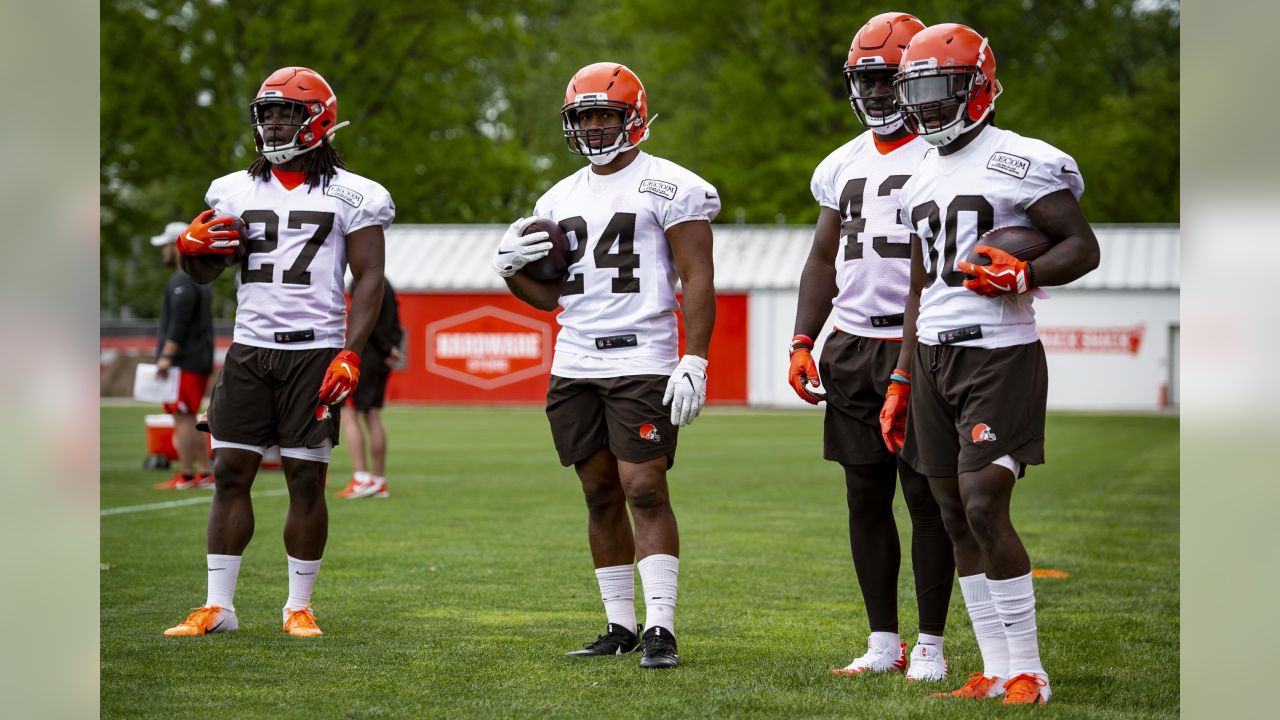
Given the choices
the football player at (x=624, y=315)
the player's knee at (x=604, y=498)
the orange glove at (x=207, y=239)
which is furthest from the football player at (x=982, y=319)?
the orange glove at (x=207, y=239)

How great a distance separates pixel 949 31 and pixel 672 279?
5.16 ft

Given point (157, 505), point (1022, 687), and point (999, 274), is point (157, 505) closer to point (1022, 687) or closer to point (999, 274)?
point (1022, 687)

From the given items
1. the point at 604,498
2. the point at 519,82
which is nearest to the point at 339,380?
the point at 604,498

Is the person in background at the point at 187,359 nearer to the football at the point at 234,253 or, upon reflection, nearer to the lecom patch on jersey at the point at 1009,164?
the football at the point at 234,253

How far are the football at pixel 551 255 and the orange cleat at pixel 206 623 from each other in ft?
6.59

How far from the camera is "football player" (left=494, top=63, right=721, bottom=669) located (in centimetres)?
577

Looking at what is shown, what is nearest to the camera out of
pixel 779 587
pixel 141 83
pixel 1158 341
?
pixel 779 587

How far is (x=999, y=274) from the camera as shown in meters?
4.73

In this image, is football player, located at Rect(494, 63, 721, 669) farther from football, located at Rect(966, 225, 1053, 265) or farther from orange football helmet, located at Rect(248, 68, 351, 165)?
football, located at Rect(966, 225, 1053, 265)

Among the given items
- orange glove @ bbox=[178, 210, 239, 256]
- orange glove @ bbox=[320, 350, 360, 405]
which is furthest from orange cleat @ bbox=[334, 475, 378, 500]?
orange glove @ bbox=[320, 350, 360, 405]

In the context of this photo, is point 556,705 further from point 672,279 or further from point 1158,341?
point 1158,341
